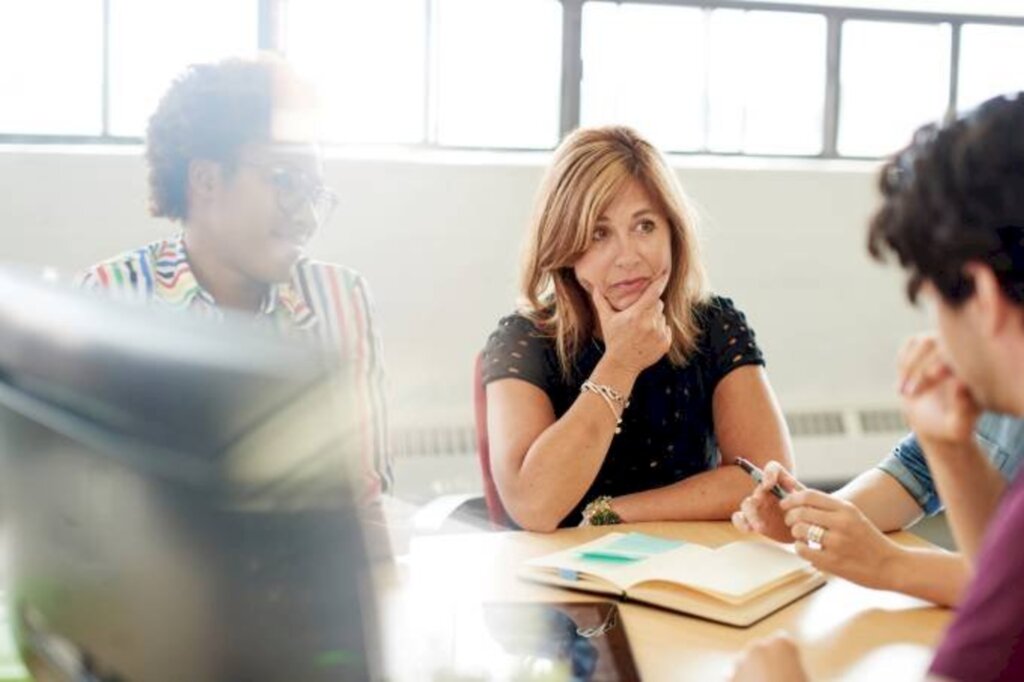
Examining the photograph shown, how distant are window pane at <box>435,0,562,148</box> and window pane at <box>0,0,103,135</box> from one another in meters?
1.05

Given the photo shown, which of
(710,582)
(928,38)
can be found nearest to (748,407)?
(710,582)

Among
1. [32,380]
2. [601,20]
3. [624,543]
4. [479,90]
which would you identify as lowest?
[624,543]

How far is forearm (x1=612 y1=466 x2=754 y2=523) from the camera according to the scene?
70.8 inches

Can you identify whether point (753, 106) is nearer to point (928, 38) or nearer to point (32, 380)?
point (928, 38)

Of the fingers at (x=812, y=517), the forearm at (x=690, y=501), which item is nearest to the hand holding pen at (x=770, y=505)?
the fingers at (x=812, y=517)

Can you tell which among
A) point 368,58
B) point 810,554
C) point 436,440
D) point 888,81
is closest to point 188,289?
point 810,554

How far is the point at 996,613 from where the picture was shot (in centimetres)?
80

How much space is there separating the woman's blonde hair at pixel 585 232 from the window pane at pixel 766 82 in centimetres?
216

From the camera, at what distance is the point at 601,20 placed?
12.9 ft

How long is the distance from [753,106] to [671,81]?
32 centimetres

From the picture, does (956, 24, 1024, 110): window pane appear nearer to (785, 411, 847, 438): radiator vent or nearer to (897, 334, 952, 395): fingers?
(785, 411, 847, 438): radiator vent

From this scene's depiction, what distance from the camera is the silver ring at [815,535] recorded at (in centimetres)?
142

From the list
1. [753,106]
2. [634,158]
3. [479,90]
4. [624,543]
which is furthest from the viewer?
[753,106]

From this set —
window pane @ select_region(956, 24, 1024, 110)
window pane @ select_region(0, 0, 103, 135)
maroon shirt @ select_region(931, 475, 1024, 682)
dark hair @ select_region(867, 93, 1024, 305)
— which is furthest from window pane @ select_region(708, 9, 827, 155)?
maroon shirt @ select_region(931, 475, 1024, 682)
